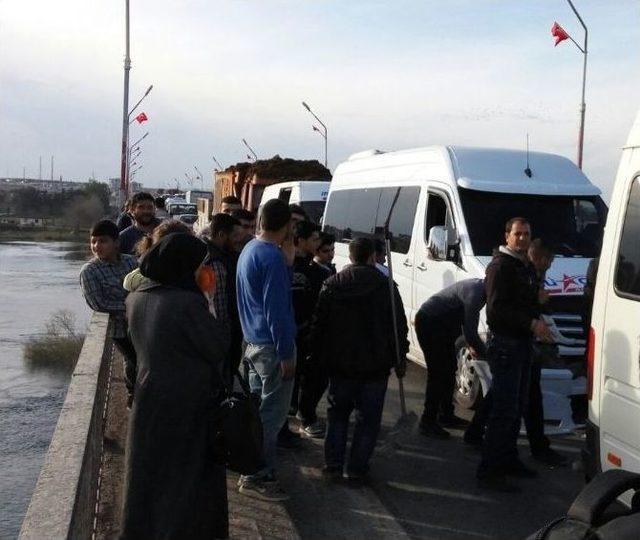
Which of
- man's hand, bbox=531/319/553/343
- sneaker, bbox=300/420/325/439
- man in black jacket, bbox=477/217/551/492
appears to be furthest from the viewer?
sneaker, bbox=300/420/325/439

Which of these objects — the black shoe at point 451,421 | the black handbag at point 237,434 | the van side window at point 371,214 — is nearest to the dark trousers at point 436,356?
the black shoe at point 451,421

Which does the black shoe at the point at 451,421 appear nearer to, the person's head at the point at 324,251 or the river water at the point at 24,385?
the person's head at the point at 324,251

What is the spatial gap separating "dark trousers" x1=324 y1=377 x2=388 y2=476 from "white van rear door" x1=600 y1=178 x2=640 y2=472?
167 cm

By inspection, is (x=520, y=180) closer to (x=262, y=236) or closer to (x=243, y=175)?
(x=262, y=236)

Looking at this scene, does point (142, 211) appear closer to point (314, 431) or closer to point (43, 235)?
point (314, 431)

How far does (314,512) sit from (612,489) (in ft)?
11.1

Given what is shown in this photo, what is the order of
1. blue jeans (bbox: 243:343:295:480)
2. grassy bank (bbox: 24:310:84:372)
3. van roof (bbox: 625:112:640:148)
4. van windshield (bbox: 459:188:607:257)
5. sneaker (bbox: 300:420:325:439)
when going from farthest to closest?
grassy bank (bbox: 24:310:84:372), van windshield (bbox: 459:188:607:257), sneaker (bbox: 300:420:325:439), blue jeans (bbox: 243:343:295:480), van roof (bbox: 625:112:640:148)

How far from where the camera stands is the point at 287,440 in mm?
6887

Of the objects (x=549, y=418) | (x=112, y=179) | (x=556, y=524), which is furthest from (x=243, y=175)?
(x=112, y=179)

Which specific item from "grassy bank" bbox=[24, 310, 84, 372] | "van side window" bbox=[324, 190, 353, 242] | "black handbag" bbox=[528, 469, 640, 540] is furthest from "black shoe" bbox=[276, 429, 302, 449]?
"grassy bank" bbox=[24, 310, 84, 372]

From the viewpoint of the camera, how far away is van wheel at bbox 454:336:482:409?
7914mm

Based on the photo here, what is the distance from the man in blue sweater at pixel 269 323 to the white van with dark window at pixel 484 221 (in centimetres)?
272

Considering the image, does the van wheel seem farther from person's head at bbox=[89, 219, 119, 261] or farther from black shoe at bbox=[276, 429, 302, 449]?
person's head at bbox=[89, 219, 119, 261]

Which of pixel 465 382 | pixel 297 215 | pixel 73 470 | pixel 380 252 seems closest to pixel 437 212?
pixel 297 215
